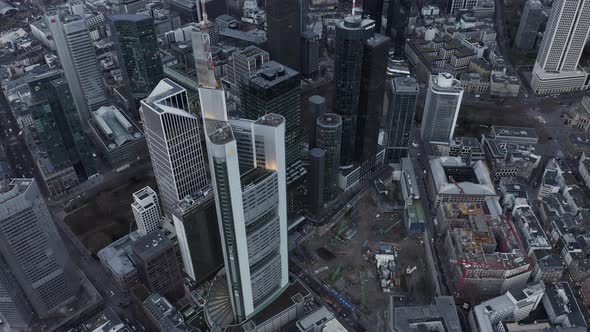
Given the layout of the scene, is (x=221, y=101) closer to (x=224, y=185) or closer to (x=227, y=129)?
(x=227, y=129)

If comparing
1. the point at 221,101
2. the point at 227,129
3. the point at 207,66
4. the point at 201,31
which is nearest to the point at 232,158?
the point at 227,129

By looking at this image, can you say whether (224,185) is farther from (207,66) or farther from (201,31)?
(201,31)

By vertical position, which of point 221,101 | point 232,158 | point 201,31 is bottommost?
point 232,158

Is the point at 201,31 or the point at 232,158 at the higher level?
the point at 201,31

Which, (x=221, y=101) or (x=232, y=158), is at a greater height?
(x=221, y=101)

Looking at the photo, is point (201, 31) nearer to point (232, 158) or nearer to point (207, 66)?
point (207, 66)

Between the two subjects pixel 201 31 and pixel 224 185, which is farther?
pixel 224 185

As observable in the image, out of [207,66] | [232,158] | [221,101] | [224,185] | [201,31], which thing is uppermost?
[201,31]

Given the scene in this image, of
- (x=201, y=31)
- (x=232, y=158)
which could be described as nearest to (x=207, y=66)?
(x=201, y=31)

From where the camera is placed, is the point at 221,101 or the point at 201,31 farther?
the point at 221,101
